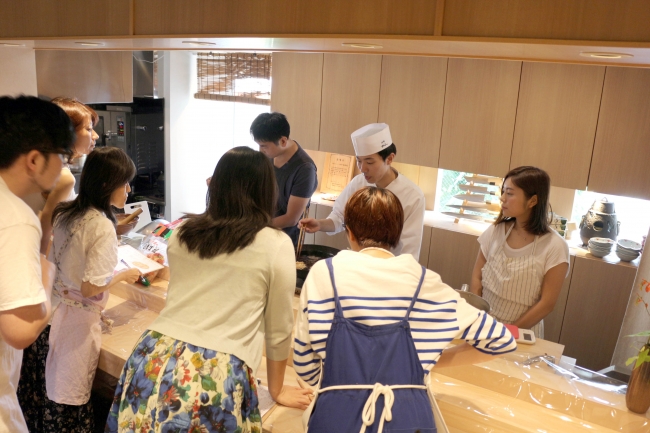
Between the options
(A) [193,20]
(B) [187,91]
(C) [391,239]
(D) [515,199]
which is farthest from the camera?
(B) [187,91]

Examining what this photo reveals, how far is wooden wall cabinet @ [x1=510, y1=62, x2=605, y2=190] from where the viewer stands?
3223 millimetres

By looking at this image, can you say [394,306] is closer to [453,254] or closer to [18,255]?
[18,255]

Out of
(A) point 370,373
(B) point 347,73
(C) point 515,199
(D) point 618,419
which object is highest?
(B) point 347,73

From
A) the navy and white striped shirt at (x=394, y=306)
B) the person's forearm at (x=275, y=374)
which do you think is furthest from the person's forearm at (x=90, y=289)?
the navy and white striped shirt at (x=394, y=306)

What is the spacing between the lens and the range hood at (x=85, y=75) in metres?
2.83

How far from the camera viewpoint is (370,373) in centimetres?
119

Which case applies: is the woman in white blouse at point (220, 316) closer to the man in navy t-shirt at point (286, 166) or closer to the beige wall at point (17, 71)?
the man in navy t-shirt at point (286, 166)

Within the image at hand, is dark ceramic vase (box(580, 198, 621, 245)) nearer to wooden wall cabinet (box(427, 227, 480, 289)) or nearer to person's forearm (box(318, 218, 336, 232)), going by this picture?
wooden wall cabinet (box(427, 227, 480, 289))

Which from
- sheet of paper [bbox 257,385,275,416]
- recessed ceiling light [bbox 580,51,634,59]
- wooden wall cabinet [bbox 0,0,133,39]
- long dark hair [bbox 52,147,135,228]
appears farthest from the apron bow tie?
wooden wall cabinet [bbox 0,0,133,39]

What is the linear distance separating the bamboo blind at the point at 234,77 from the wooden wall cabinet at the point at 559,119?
2063 millimetres

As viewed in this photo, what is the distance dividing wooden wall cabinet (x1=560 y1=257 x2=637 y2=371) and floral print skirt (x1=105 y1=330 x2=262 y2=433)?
102 inches

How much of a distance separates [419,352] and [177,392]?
23.7 inches

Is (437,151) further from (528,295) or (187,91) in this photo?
(187,91)

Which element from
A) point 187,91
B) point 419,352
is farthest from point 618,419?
point 187,91
